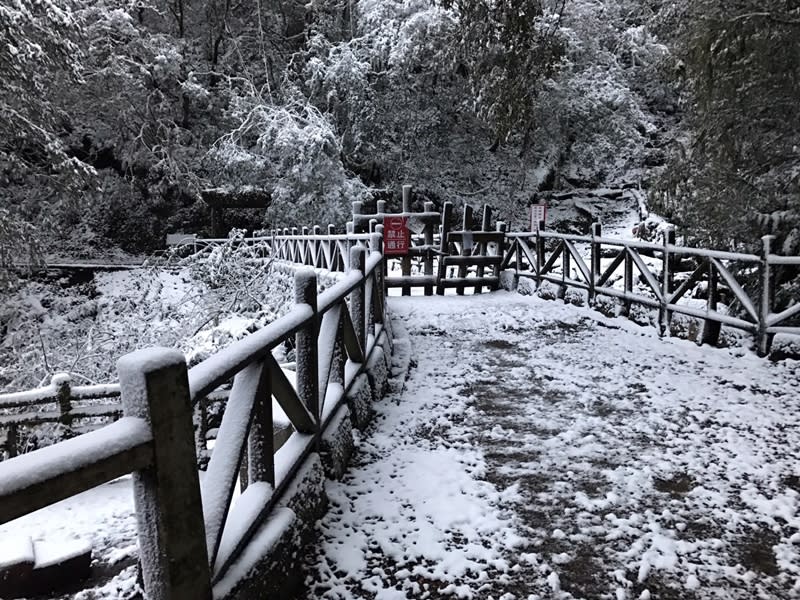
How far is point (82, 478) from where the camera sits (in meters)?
1.34

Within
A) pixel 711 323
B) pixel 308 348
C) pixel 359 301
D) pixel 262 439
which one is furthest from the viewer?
pixel 711 323

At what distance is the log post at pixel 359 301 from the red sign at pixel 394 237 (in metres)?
7.15

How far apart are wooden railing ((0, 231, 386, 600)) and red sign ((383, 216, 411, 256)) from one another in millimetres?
9426

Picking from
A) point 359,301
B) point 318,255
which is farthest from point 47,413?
point 318,255

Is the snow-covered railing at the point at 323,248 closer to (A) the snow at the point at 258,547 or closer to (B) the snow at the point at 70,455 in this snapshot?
(A) the snow at the point at 258,547

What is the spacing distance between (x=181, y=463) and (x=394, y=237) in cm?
1103

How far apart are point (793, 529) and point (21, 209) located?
23627 mm

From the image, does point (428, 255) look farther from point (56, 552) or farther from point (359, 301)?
point (56, 552)

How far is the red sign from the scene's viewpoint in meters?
12.5

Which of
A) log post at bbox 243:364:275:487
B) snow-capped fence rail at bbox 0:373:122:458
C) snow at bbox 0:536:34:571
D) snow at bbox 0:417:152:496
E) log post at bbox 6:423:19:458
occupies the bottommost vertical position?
log post at bbox 6:423:19:458

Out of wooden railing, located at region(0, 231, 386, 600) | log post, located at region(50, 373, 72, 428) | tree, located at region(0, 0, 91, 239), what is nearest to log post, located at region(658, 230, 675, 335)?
wooden railing, located at region(0, 231, 386, 600)

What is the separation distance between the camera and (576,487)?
368 cm

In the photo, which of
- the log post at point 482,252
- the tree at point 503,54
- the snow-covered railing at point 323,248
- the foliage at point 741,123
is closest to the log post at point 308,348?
the snow-covered railing at point 323,248

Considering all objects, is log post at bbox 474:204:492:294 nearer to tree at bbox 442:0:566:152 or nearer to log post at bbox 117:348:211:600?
tree at bbox 442:0:566:152
